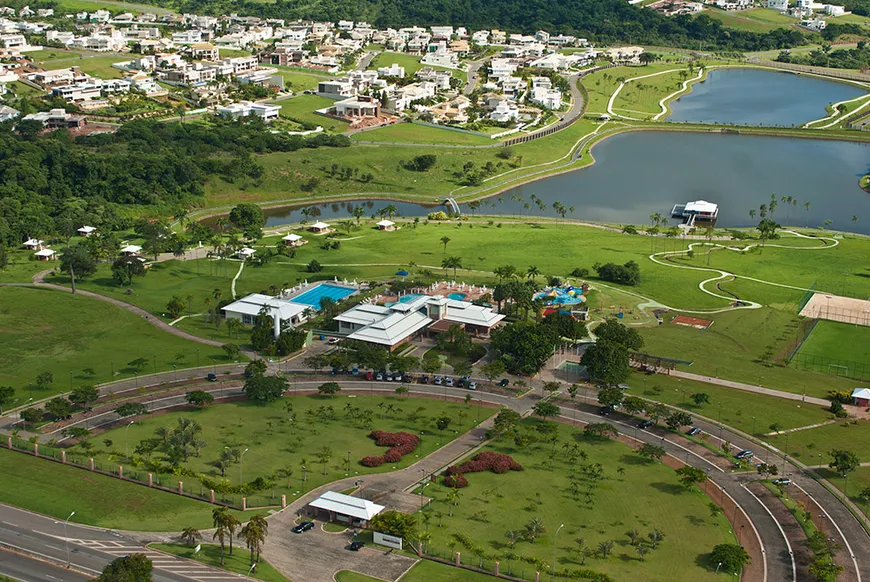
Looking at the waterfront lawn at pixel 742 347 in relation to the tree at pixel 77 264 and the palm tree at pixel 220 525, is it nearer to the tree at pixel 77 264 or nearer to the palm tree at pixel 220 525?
the palm tree at pixel 220 525

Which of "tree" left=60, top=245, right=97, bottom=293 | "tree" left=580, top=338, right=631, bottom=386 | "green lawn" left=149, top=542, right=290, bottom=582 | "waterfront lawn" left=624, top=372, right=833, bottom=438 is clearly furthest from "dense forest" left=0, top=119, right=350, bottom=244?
"waterfront lawn" left=624, top=372, right=833, bottom=438

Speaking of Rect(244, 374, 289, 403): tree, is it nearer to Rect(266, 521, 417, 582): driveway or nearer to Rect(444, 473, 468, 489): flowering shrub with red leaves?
Rect(444, 473, 468, 489): flowering shrub with red leaves

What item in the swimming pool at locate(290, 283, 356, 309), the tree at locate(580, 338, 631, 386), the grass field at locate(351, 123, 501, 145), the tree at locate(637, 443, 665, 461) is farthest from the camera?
the grass field at locate(351, 123, 501, 145)

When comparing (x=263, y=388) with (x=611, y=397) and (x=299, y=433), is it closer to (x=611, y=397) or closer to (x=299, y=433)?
(x=299, y=433)

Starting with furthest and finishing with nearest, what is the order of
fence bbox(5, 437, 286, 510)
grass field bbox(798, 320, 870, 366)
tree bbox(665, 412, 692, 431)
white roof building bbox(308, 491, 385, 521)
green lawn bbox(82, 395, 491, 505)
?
grass field bbox(798, 320, 870, 366), tree bbox(665, 412, 692, 431), green lawn bbox(82, 395, 491, 505), fence bbox(5, 437, 286, 510), white roof building bbox(308, 491, 385, 521)

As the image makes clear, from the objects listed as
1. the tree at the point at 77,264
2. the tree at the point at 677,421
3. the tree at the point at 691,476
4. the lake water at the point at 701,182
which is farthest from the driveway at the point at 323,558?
the lake water at the point at 701,182

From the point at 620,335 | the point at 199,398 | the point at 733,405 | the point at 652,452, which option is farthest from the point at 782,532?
the point at 199,398

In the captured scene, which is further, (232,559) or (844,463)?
(844,463)
